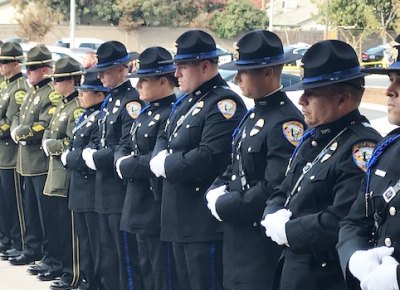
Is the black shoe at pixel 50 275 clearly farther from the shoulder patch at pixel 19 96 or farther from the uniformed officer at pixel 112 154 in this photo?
the shoulder patch at pixel 19 96

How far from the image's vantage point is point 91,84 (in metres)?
6.72

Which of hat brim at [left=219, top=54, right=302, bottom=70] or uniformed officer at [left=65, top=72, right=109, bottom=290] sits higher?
hat brim at [left=219, top=54, right=302, bottom=70]

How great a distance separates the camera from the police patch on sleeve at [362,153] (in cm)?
362

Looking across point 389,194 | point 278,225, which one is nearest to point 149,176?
point 278,225

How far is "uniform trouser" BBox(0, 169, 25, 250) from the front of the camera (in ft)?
27.3

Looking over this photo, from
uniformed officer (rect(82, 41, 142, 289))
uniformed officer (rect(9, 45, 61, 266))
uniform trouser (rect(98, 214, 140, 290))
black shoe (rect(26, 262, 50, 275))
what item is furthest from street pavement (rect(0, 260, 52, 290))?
uniformed officer (rect(82, 41, 142, 289))

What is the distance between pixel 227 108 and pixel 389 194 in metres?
1.97

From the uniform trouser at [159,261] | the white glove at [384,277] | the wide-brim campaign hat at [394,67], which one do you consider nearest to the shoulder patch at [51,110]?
the uniform trouser at [159,261]

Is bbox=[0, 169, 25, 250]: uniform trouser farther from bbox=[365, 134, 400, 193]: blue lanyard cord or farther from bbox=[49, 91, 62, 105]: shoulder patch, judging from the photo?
bbox=[365, 134, 400, 193]: blue lanyard cord

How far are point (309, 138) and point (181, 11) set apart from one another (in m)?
52.2

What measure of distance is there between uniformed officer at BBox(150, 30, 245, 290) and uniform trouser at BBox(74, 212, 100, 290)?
1.42 meters

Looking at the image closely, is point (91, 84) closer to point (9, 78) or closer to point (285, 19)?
point (9, 78)

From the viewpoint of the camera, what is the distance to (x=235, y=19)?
55.3 metres

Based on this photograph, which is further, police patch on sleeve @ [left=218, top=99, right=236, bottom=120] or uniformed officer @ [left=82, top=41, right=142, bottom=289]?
uniformed officer @ [left=82, top=41, right=142, bottom=289]
